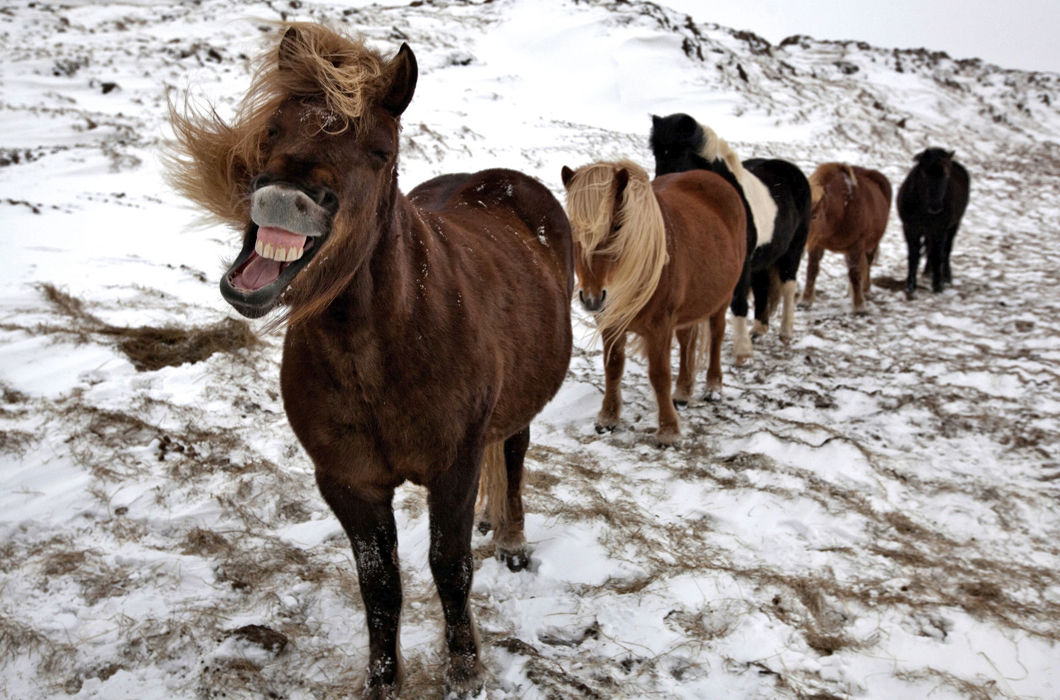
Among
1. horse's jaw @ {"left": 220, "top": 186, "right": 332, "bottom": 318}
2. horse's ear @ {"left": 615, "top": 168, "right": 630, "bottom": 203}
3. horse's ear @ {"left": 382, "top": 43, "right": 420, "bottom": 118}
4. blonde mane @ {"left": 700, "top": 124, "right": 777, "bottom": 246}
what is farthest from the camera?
blonde mane @ {"left": 700, "top": 124, "right": 777, "bottom": 246}

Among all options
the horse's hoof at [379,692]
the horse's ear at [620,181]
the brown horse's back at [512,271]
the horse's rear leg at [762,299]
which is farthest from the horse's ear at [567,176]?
the horse's rear leg at [762,299]

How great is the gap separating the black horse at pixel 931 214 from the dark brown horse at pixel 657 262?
16.0 feet

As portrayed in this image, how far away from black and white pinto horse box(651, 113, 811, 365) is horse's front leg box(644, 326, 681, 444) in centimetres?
187

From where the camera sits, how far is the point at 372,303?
66.0 inches

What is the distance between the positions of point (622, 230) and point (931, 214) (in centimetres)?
691

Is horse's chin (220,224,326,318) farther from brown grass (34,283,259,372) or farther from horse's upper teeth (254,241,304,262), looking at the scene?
brown grass (34,283,259,372)

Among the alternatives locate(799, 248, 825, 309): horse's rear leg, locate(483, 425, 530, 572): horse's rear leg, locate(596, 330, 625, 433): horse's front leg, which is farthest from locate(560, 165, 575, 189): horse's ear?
locate(799, 248, 825, 309): horse's rear leg

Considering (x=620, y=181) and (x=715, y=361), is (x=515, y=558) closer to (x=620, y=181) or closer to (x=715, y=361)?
(x=620, y=181)

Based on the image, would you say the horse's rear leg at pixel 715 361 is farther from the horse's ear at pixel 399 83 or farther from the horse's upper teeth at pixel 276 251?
the horse's upper teeth at pixel 276 251

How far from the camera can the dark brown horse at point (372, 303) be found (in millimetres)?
1331

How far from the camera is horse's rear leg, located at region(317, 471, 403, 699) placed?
1918mm

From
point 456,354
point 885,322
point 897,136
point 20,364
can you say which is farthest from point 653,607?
point 897,136

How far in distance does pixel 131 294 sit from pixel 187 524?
3072 mm

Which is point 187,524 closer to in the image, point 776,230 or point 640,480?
point 640,480
